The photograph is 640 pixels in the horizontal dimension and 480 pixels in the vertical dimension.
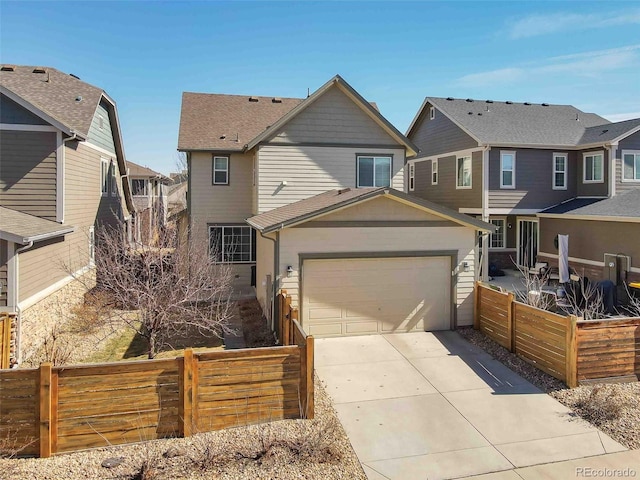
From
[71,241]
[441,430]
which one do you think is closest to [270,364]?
[441,430]

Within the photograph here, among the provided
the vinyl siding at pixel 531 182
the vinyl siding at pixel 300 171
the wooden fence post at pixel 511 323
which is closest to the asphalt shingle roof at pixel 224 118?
the vinyl siding at pixel 300 171

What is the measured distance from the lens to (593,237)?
60.5 feet

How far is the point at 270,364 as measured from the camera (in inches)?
284

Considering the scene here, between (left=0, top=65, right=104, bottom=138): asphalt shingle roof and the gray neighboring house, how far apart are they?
16.0 metres

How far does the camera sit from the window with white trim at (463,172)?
21875 mm

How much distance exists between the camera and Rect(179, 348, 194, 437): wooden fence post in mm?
6770

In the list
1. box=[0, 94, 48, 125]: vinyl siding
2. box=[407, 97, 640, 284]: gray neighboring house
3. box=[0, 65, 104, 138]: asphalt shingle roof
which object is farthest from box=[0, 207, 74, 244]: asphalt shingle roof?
box=[407, 97, 640, 284]: gray neighboring house

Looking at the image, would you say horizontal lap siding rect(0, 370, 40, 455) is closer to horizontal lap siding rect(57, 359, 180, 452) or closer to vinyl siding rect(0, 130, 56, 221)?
horizontal lap siding rect(57, 359, 180, 452)

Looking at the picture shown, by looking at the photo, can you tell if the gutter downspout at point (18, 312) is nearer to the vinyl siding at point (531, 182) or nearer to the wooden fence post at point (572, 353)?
the wooden fence post at point (572, 353)

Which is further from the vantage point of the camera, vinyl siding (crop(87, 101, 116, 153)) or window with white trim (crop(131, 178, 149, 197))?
window with white trim (crop(131, 178, 149, 197))

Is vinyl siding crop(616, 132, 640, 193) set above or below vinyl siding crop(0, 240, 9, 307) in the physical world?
above

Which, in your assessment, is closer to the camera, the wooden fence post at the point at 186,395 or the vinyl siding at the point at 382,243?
the wooden fence post at the point at 186,395

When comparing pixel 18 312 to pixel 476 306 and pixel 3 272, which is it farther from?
pixel 476 306

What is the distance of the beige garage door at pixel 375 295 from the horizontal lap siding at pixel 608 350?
4303mm
